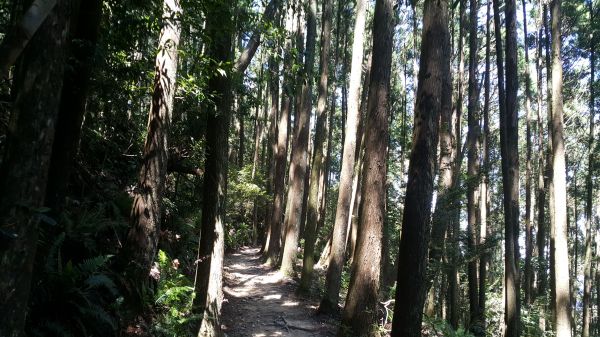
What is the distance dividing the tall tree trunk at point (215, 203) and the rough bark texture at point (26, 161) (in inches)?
147

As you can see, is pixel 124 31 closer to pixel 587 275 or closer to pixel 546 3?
pixel 546 3

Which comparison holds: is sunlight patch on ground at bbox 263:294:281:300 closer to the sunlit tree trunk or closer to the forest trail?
the forest trail

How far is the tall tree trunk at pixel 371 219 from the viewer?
7723 millimetres

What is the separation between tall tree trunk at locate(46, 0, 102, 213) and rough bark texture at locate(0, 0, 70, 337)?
1529mm

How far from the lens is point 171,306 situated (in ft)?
22.1

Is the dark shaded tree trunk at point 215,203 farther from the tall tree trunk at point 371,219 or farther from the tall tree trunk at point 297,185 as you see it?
the tall tree trunk at point 297,185

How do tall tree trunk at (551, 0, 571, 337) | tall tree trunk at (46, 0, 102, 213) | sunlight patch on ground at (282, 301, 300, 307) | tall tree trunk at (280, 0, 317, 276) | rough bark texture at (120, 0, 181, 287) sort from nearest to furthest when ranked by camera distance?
tall tree trunk at (46, 0, 102, 213) < rough bark texture at (120, 0, 181, 287) < sunlight patch on ground at (282, 301, 300, 307) < tall tree trunk at (551, 0, 571, 337) < tall tree trunk at (280, 0, 317, 276)

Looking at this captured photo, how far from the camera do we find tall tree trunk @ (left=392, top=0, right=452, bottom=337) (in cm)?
547

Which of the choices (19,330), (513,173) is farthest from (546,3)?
(19,330)

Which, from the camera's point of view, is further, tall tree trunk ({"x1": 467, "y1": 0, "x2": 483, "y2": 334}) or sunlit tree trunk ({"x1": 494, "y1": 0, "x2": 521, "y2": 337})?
tall tree trunk ({"x1": 467, "y1": 0, "x2": 483, "y2": 334})

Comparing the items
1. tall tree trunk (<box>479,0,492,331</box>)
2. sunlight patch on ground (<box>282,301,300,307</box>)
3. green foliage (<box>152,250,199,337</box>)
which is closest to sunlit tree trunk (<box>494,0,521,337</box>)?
tall tree trunk (<box>479,0,492,331</box>)

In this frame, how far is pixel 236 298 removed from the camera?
1112 cm

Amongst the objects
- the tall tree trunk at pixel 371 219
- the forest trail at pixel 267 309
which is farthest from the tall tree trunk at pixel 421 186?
the forest trail at pixel 267 309

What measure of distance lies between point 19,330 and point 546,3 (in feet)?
76.4
